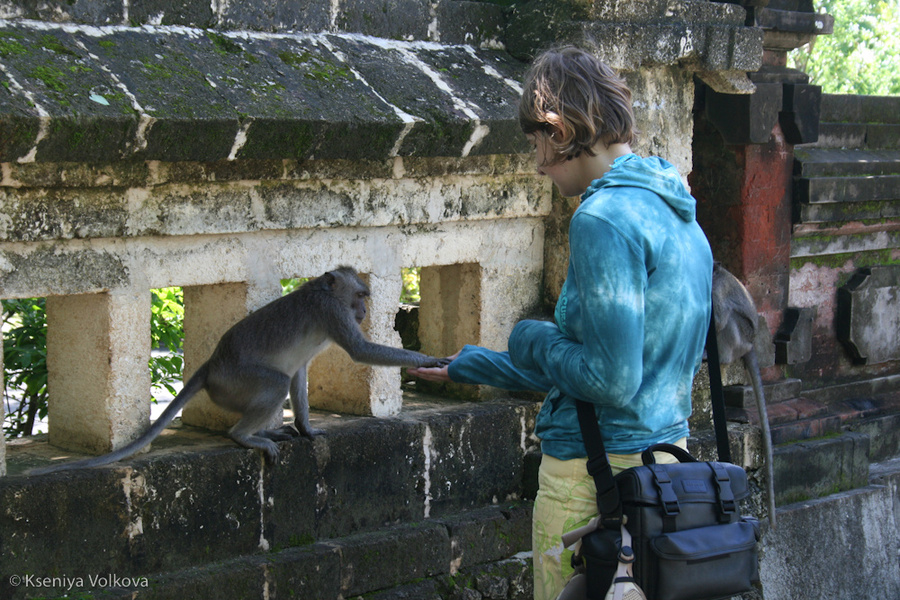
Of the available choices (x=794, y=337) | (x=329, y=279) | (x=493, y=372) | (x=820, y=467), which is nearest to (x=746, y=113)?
(x=794, y=337)

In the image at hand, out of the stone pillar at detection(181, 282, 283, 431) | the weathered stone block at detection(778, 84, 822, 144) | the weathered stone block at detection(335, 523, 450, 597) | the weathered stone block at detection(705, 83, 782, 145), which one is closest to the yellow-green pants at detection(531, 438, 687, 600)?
the weathered stone block at detection(335, 523, 450, 597)

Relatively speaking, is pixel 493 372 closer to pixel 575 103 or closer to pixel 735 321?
pixel 575 103

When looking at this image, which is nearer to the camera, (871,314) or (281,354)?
(281,354)

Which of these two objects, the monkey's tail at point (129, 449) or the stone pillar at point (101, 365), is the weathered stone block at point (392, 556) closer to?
the monkey's tail at point (129, 449)

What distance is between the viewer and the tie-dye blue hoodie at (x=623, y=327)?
2314mm

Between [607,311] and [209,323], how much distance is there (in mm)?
2249

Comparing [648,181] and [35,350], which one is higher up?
[648,181]

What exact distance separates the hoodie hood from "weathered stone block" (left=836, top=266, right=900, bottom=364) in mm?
4763

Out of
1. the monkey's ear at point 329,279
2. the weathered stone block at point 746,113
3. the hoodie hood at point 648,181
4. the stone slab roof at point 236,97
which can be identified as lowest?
the monkey's ear at point 329,279

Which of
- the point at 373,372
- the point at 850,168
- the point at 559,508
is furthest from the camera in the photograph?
the point at 850,168

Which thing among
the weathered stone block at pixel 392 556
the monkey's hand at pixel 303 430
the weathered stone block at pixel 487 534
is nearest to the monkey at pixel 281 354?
the monkey's hand at pixel 303 430

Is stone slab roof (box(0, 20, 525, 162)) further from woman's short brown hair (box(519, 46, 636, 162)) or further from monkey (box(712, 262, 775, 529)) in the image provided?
monkey (box(712, 262, 775, 529))

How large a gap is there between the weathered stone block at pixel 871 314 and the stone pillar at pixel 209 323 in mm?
4284

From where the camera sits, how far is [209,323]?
4.13 meters
